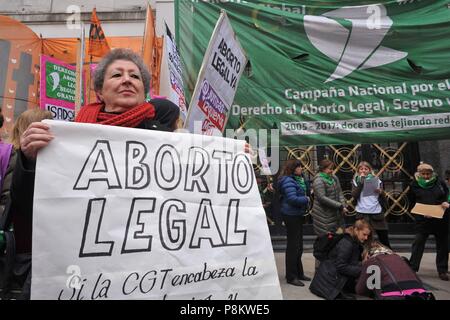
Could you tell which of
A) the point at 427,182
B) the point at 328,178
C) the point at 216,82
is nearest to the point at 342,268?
the point at 328,178

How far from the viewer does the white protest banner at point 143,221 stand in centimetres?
139

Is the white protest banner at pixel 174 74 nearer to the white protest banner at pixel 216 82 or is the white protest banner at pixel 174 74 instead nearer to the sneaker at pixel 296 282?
the white protest banner at pixel 216 82

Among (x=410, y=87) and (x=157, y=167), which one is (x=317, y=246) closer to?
(x=410, y=87)

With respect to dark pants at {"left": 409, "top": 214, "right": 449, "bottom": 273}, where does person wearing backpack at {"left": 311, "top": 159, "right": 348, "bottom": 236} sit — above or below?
above

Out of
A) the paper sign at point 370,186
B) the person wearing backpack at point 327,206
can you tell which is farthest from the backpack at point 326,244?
the paper sign at point 370,186

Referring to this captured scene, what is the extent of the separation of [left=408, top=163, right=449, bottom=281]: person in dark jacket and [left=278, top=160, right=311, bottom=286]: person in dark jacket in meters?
1.79

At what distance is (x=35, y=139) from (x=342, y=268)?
→ 3.86 m

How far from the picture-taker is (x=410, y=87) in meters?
3.65

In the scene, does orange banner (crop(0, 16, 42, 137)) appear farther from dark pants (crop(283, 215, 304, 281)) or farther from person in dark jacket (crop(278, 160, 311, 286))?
dark pants (crop(283, 215, 304, 281))

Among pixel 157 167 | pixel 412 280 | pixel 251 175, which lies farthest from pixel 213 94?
pixel 412 280

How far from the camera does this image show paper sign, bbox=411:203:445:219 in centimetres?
518

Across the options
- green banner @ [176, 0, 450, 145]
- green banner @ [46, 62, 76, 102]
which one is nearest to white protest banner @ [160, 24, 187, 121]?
green banner @ [176, 0, 450, 145]

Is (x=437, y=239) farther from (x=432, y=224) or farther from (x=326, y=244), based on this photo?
(x=326, y=244)
